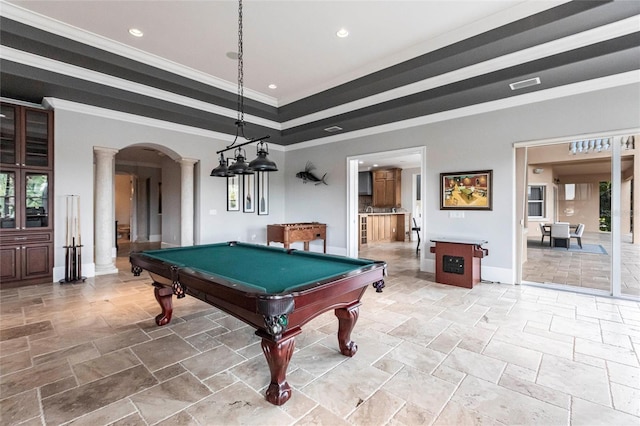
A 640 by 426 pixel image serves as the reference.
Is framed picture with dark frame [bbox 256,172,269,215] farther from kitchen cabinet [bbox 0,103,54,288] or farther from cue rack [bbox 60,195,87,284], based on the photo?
kitchen cabinet [bbox 0,103,54,288]

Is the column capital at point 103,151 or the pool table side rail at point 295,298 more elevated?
the column capital at point 103,151

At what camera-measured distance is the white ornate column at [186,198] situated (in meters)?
6.71

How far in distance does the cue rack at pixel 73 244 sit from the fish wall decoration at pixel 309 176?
15.3ft

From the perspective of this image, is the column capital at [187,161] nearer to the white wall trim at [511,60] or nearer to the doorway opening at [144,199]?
the white wall trim at [511,60]

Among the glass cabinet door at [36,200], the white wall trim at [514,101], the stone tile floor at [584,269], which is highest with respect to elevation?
the white wall trim at [514,101]

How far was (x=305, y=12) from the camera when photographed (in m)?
3.26

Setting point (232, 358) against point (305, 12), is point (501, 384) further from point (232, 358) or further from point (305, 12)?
point (305, 12)

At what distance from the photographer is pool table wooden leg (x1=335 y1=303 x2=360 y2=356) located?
246 cm

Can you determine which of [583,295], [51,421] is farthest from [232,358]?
[583,295]

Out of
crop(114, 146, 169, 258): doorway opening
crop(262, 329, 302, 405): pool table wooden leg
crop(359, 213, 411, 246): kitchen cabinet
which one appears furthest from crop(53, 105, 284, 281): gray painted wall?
crop(262, 329, 302, 405): pool table wooden leg

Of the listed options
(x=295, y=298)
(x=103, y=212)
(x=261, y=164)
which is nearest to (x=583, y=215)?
(x=261, y=164)

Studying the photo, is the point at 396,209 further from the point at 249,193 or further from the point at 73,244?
the point at 73,244

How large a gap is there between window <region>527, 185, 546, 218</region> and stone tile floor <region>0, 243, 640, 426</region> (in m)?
7.83

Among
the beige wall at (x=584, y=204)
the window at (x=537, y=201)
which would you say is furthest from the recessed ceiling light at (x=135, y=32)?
the beige wall at (x=584, y=204)
